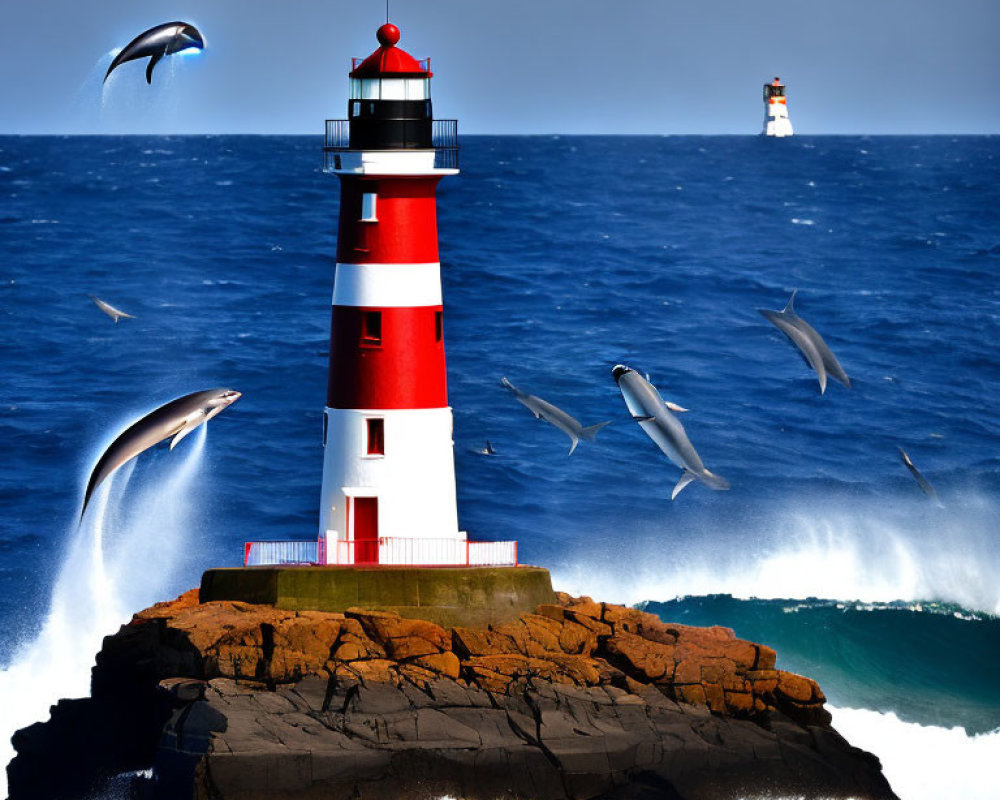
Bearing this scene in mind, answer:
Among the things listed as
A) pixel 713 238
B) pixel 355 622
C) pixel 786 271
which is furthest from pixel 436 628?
pixel 713 238

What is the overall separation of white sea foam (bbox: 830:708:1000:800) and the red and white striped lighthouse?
701cm

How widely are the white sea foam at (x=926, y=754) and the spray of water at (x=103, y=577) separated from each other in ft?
38.1

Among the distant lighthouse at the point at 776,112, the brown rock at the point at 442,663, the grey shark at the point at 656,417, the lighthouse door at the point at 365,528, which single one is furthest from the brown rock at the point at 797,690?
the distant lighthouse at the point at 776,112

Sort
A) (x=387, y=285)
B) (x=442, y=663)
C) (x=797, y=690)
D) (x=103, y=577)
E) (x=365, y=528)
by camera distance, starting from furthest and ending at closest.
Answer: (x=103, y=577), (x=365, y=528), (x=387, y=285), (x=797, y=690), (x=442, y=663)

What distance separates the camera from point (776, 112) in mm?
195875

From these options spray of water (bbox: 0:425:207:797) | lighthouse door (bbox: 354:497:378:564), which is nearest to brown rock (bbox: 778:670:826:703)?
lighthouse door (bbox: 354:497:378:564)

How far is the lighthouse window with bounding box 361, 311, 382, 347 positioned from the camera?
25312mm

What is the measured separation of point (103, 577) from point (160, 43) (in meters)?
13.7

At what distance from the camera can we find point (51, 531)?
36.4 m

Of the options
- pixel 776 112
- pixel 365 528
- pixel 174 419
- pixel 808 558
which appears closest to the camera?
pixel 174 419

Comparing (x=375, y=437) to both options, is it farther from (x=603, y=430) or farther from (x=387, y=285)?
(x=603, y=430)

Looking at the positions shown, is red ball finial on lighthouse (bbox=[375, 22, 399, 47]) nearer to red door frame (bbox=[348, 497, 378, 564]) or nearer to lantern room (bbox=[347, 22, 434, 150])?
lantern room (bbox=[347, 22, 434, 150])

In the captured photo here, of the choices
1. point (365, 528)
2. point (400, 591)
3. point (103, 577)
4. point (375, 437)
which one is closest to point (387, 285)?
point (375, 437)

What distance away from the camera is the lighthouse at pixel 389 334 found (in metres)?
25.1
